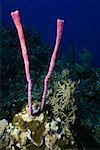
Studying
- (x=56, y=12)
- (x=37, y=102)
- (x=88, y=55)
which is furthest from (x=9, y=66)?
(x=56, y=12)

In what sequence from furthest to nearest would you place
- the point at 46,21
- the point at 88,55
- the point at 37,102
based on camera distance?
the point at 46,21
the point at 88,55
the point at 37,102

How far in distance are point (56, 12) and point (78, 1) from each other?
17.7ft

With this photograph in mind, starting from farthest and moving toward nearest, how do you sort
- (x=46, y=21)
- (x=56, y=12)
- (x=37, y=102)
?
(x=56, y=12)
(x=46, y=21)
(x=37, y=102)

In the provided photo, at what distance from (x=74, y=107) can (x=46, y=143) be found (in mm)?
657

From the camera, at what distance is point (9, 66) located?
6098mm

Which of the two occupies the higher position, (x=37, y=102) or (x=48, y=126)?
(x=37, y=102)

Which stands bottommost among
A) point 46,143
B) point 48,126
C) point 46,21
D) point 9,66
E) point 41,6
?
point 46,143

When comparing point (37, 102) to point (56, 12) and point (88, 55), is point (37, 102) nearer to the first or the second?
point (88, 55)

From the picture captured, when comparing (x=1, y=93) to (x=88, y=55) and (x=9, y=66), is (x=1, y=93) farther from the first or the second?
(x=88, y=55)

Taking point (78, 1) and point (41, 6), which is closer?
point (41, 6)

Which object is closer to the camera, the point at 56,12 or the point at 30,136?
the point at 30,136

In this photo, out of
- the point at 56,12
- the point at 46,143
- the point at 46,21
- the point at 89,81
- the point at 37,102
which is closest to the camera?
the point at 46,143

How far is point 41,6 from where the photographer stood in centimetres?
4628

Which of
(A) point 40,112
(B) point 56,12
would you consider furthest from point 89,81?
(B) point 56,12
